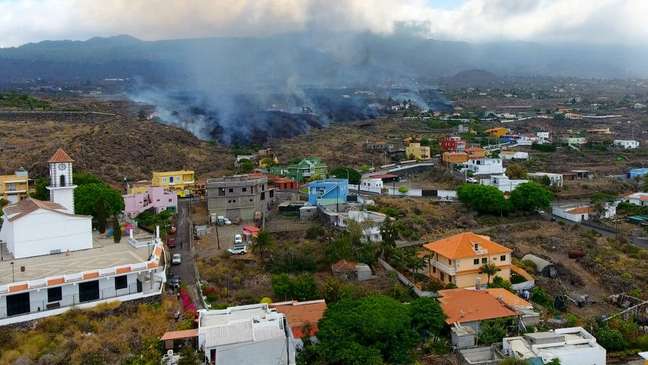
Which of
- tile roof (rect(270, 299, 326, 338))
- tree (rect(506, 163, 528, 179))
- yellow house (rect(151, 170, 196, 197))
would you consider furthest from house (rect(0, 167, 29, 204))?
tree (rect(506, 163, 528, 179))

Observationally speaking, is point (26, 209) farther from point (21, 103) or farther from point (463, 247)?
point (21, 103)

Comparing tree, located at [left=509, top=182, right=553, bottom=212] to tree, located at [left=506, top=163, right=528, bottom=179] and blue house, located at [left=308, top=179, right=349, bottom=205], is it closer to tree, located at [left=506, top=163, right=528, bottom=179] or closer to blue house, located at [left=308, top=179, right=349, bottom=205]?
tree, located at [left=506, top=163, right=528, bottom=179]

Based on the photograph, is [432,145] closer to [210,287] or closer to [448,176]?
[448,176]

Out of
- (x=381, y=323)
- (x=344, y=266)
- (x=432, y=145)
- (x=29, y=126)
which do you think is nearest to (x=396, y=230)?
(x=344, y=266)

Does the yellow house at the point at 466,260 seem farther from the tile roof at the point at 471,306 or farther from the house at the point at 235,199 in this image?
the house at the point at 235,199

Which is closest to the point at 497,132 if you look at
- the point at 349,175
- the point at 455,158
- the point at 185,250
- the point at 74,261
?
the point at 455,158

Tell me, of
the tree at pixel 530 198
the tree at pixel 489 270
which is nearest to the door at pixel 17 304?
the tree at pixel 489 270
